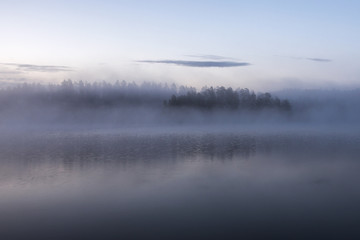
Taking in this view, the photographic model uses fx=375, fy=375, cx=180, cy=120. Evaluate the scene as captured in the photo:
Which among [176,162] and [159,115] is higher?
[176,162]

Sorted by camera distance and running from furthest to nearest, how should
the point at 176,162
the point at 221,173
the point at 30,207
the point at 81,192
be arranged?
1. the point at 176,162
2. the point at 221,173
3. the point at 81,192
4. the point at 30,207

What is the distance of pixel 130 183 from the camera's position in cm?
2753

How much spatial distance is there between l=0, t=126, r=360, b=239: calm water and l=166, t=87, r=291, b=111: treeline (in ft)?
428

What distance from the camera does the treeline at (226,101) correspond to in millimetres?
170625

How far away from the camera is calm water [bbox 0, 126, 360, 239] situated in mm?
17109

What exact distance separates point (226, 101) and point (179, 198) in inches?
6114

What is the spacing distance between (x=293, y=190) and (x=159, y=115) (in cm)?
15096

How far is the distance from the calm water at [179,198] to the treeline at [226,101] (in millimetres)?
130508

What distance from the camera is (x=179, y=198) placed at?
899 inches

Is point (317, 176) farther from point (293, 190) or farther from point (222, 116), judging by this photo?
point (222, 116)

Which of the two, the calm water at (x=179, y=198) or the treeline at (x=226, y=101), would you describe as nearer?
the calm water at (x=179, y=198)

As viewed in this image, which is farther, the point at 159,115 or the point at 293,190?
the point at 159,115

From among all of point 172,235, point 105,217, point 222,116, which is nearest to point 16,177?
point 105,217

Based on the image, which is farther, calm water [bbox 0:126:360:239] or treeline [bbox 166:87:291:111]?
treeline [bbox 166:87:291:111]
